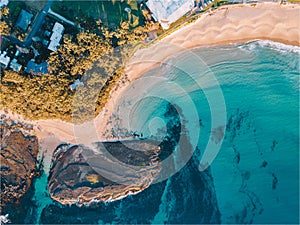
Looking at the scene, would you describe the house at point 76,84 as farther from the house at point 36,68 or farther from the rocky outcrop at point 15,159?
the rocky outcrop at point 15,159

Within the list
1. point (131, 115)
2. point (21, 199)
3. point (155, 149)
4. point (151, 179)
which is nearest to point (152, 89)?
point (131, 115)

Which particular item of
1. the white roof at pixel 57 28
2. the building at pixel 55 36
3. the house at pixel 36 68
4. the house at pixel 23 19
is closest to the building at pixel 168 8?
the white roof at pixel 57 28

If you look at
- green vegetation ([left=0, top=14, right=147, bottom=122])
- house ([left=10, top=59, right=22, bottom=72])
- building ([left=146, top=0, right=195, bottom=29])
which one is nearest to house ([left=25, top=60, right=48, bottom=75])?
green vegetation ([left=0, top=14, right=147, bottom=122])

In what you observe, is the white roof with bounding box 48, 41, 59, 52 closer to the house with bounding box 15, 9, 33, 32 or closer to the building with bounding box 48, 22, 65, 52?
the building with bounding box 48, 22, 65, 52

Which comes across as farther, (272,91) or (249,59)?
(249,59)

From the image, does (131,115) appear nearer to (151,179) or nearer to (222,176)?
(151,179)

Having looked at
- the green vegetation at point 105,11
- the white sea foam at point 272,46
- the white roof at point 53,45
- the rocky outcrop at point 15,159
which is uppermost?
the white sea foam at point 272,46
